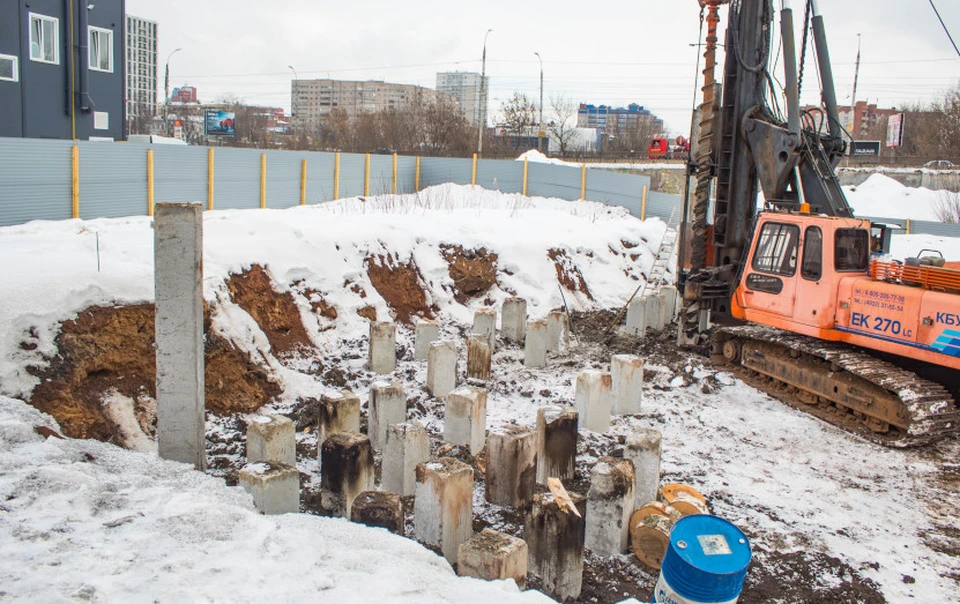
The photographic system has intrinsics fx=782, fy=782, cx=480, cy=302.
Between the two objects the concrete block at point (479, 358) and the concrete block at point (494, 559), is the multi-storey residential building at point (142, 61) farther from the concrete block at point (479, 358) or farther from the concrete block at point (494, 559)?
the concrete block at point (494, 559)

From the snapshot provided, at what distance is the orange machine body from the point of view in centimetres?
760

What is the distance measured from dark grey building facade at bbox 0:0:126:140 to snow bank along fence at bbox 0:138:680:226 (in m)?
6.64

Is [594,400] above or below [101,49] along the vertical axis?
below

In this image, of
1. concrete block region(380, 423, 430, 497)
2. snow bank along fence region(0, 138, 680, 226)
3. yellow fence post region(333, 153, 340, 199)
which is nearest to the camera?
concrete block region(380, 423, 430, 497)

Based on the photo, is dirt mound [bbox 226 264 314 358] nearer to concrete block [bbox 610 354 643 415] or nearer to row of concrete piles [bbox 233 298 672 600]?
row of concrete piles [bbox 233 298 672 600]

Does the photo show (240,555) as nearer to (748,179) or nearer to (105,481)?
(105,481)

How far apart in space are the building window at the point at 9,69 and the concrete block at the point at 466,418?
1891 centimetres

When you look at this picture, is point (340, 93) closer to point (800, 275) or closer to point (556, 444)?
point (800, 275)

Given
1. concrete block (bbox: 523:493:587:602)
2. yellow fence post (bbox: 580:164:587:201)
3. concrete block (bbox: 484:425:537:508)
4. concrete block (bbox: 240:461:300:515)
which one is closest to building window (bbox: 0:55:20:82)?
yellow fence post (bbox: 580:164:587:201)

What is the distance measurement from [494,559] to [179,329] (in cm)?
290

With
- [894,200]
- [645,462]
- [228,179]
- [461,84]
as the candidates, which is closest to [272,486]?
[645,462]

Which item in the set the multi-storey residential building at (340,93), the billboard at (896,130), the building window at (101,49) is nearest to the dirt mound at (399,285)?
the building window at (101,49)

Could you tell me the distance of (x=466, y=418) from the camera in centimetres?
668

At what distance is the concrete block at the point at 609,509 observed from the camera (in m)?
5.09
